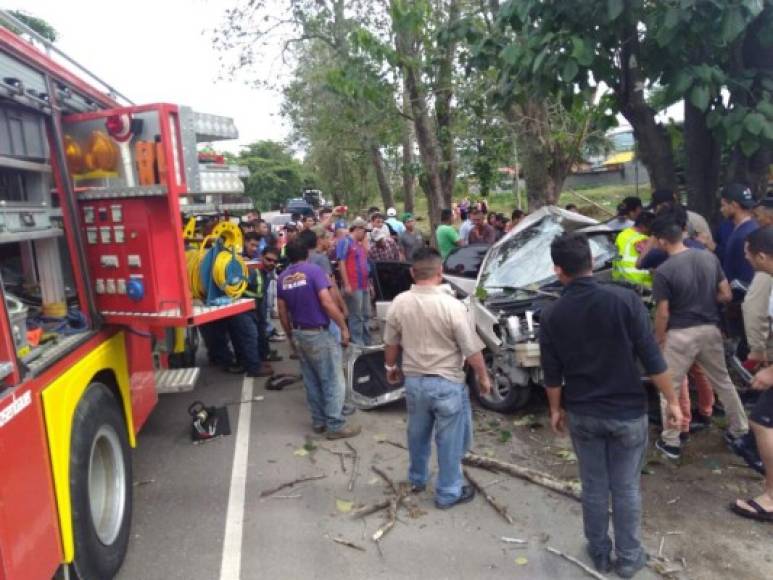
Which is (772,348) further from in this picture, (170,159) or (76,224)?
(76,224)

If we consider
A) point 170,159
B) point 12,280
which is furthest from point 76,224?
point 170,159

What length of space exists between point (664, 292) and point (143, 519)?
3.99 m

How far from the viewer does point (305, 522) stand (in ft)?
14.2

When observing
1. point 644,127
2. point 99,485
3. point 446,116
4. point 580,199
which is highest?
point 446,116

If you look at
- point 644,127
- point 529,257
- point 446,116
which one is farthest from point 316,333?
point 446,116

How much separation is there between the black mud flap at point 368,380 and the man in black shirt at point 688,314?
253 centimetres

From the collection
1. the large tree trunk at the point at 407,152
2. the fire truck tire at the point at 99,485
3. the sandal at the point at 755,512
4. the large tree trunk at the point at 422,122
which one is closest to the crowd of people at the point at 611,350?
the sandal at the point at 755,512

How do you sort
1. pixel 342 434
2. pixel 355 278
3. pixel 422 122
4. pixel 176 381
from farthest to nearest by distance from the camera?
pixel 422 122, pixel 355 278, pixel 342 434, pixel 176 381

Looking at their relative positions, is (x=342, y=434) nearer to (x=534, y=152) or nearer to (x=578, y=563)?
(x=578, y=563)

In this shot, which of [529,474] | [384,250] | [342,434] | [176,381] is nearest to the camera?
[529,474]

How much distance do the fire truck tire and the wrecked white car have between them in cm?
266

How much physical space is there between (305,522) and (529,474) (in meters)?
1.67

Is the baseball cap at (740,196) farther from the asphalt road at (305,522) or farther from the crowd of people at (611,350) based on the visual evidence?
the asphalt road at (305,522)

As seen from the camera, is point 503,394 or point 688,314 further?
point 503,394
